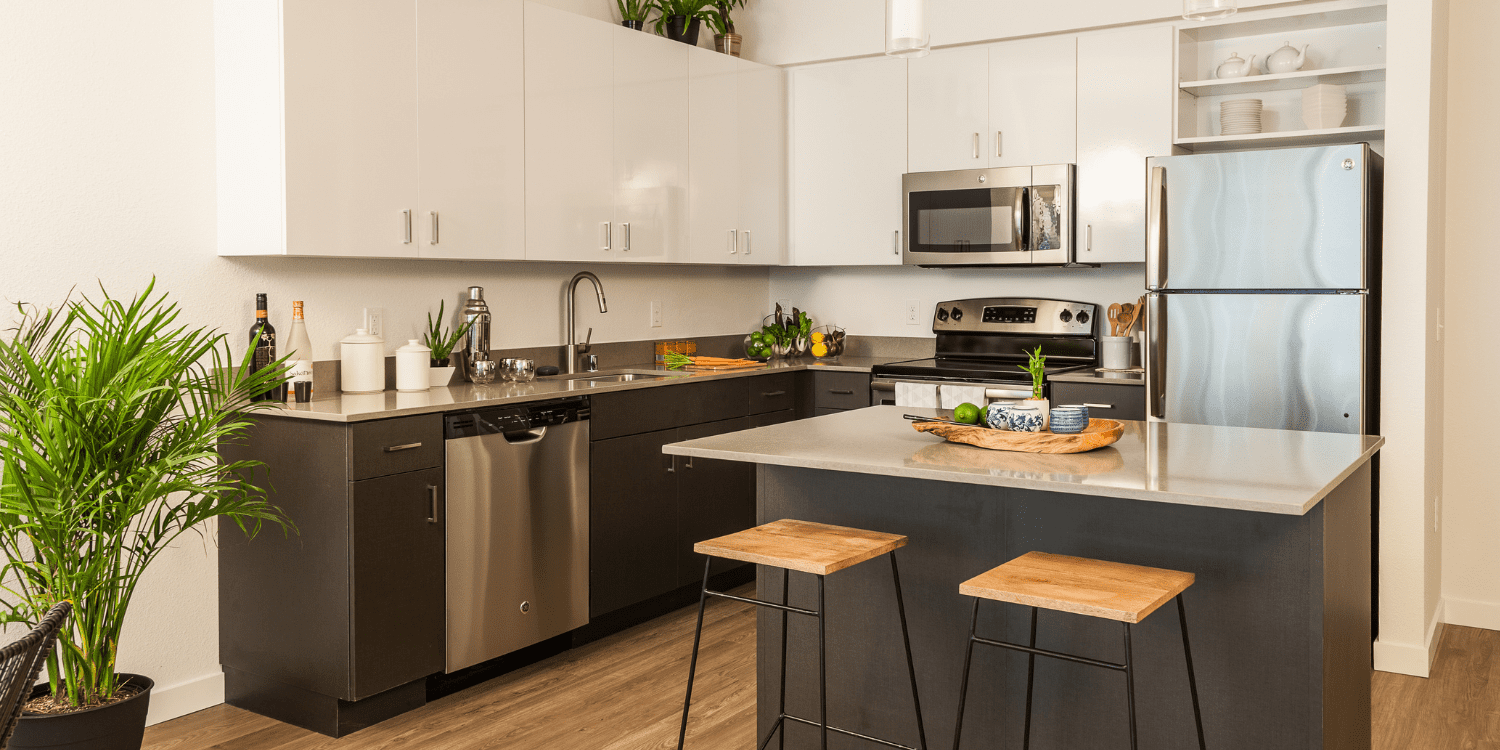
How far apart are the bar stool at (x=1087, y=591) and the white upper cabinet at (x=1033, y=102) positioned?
2.62 m

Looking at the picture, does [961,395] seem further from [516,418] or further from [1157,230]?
[516,418]

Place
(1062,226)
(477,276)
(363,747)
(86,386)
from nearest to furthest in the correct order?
(86,386)
(363,747)
(477,276)
(1062,226)

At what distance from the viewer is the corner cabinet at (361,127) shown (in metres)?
3.13

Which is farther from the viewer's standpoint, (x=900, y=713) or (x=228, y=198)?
(x=228, y=198)

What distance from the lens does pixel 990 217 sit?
182 inches

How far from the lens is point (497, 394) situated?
3.55 meters

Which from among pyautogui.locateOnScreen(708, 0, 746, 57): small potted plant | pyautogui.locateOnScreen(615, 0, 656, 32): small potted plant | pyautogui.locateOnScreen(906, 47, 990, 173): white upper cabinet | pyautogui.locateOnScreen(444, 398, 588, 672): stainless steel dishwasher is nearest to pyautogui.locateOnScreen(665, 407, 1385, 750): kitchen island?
pyautogui.locateOnScreen(444, 398, 588, 672): stainless steel dishwasher

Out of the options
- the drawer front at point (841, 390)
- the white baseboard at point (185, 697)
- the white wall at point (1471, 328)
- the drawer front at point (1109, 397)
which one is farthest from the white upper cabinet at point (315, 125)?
the white wall at point (1471, 328)

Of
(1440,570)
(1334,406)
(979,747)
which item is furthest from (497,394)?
(1440,570)

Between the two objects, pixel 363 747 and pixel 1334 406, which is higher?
pixel 1334 406

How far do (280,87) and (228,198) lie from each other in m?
0.40

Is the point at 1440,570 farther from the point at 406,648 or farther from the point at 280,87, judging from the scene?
the point at 280,87

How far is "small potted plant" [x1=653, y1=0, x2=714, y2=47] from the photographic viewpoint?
4.75 metres

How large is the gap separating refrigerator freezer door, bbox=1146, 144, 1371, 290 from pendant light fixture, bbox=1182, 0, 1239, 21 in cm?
173
